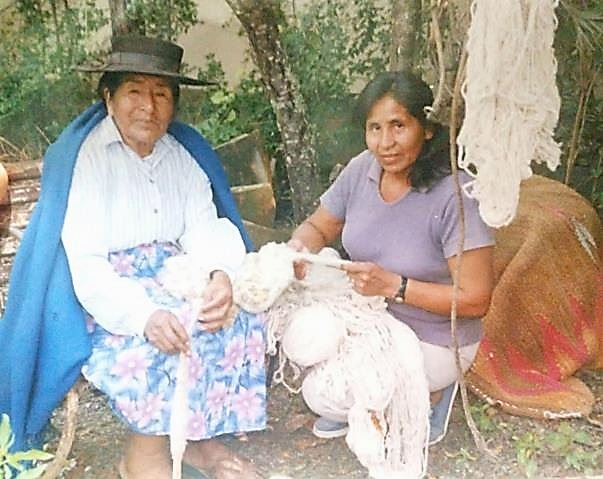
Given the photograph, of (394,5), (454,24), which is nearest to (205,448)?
(454,24)

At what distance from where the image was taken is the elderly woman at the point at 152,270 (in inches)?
91.7

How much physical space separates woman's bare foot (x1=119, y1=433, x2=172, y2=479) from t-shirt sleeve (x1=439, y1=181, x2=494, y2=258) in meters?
0.98

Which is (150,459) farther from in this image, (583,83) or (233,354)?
(583,83)

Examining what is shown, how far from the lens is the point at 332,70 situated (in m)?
4.13

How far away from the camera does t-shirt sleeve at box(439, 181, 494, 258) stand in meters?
2.42

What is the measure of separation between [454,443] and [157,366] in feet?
3.45

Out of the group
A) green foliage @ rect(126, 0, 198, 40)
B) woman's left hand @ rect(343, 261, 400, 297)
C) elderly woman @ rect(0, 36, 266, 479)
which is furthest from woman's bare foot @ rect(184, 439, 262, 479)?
green foliage @ rect(126, 0, 198, 40)

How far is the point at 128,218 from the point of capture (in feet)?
8.13

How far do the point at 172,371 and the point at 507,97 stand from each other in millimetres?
→ 1118

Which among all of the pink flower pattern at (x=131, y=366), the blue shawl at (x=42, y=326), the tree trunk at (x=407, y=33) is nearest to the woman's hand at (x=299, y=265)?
the pink flower pattern at (x=131, y=366)

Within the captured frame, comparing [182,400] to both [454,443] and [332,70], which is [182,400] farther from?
[332,70]

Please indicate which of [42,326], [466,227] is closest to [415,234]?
[466,227]

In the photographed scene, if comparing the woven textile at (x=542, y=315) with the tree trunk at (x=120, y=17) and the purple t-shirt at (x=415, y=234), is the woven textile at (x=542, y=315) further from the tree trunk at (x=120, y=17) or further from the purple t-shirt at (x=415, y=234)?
the tree trunk at (x=120, y=17)

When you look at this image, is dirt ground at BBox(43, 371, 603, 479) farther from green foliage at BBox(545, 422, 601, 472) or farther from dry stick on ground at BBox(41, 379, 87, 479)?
dry stick on ground at BBox(41, 379, 87, 479)
